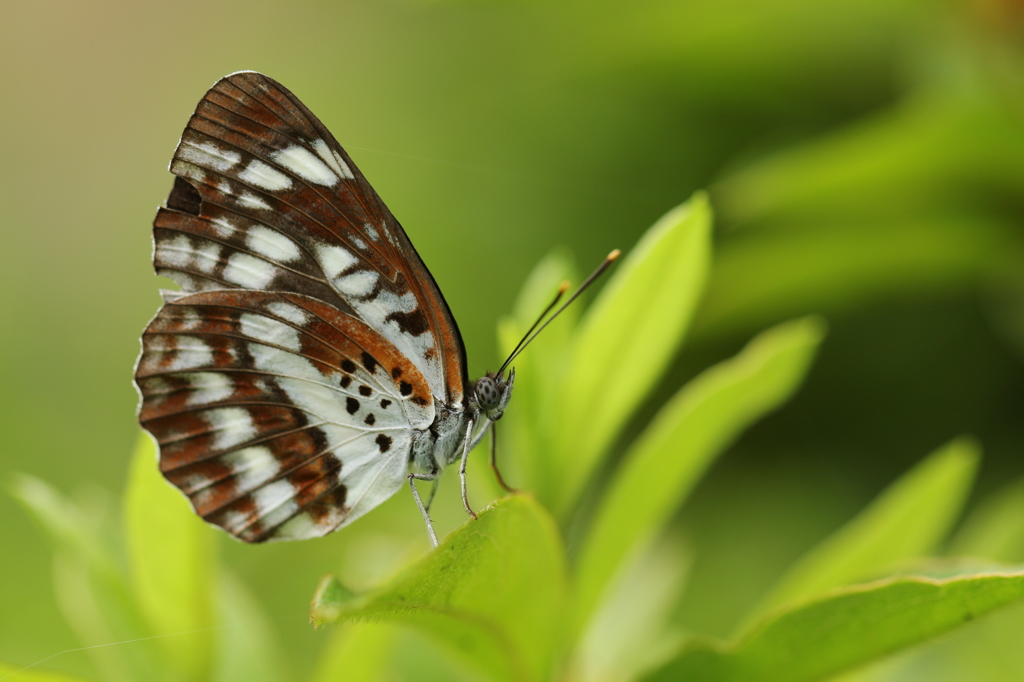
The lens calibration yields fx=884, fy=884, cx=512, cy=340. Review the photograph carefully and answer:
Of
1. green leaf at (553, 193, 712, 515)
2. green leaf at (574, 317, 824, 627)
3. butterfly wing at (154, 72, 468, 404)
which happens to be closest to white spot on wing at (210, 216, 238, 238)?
butterfly wing at (154, 72, 468, 404)

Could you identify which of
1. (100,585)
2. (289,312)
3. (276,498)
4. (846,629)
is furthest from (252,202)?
(846,629)

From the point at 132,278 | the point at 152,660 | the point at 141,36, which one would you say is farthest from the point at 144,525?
the point at 141,36

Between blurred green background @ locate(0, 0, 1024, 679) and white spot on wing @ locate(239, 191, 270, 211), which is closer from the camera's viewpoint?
white spot on wing @ locate(239, 191, 270, 211)

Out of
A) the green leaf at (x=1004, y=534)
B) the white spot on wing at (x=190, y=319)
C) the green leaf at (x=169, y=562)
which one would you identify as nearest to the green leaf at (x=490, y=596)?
the green leaf at (x=169, y=562)

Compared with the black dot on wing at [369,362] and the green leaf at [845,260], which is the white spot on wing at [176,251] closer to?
the black dot on wing at [369,362]

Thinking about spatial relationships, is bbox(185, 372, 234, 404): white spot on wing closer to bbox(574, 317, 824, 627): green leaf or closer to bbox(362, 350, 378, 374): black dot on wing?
bbox(362, 350, 378, 374): black dot on wing

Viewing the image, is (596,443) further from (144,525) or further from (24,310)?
(24,310)
